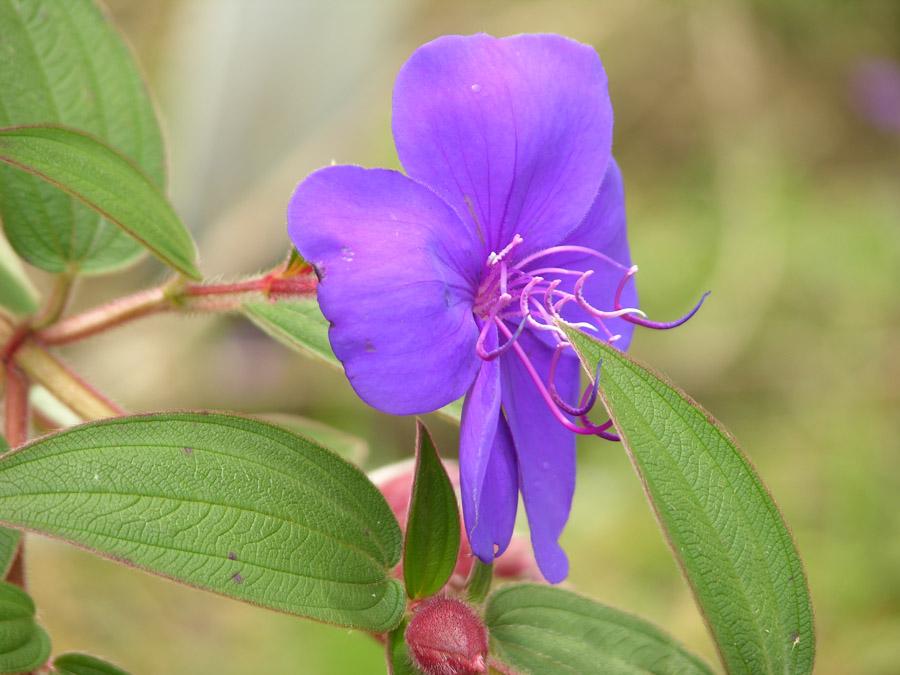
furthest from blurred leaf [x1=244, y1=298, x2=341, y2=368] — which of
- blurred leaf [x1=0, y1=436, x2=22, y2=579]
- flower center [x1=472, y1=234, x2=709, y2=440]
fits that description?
blurred leaf [x1=0, y1=436, x2=22, y2=579]

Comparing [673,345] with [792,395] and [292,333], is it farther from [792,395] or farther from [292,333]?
[292,333]

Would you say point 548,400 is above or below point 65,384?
above

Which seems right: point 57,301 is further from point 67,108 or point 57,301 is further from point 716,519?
point 716,519

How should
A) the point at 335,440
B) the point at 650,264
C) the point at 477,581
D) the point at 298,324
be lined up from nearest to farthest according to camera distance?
the point at 477,581
the point at 298,324
the point at 335,440
the point at 650,264

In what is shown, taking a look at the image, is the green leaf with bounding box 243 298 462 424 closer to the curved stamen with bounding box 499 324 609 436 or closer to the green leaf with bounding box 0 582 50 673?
the curved stamen with bounding box 499 324 609 436

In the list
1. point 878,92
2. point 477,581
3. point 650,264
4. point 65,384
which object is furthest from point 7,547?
point 878,92

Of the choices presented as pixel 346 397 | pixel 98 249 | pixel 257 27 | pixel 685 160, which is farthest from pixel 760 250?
pixel 98 249
